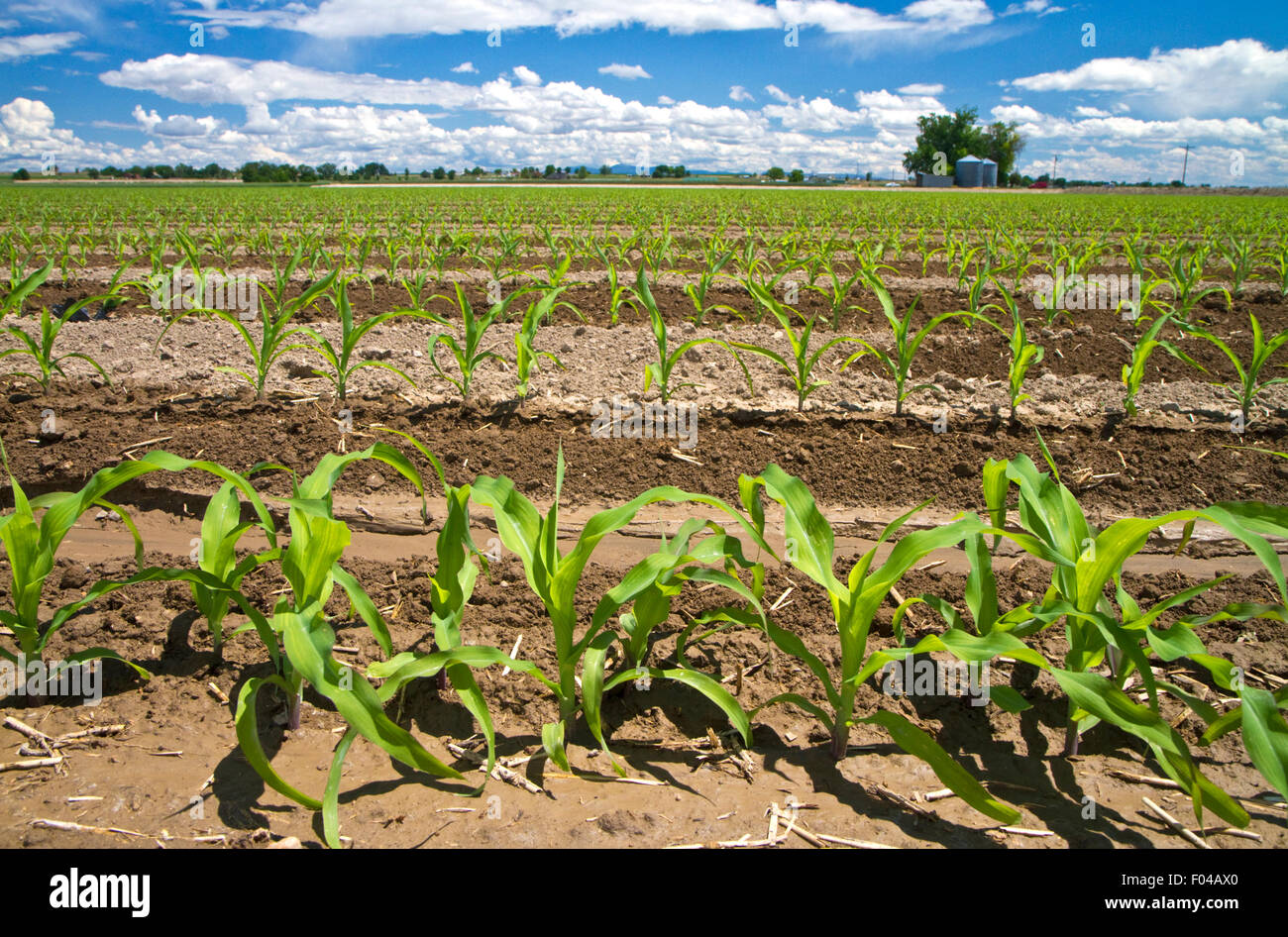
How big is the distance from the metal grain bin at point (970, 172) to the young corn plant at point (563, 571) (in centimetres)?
7460

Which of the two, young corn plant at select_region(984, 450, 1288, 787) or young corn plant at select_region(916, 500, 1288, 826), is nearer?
young corn plant at select_region(916, 500, 1288, 826)

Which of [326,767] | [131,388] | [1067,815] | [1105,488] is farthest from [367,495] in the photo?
[1105,488]

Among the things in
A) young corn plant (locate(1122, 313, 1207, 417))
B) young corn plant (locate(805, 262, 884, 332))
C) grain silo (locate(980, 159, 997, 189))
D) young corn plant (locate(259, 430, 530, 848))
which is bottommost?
young corn plant (locate(259, 430, 530, 848))

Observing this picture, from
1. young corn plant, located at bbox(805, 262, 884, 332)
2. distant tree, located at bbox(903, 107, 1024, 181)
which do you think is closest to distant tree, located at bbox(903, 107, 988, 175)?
distant tree, located at bbox(903, 107, 1024, 181)

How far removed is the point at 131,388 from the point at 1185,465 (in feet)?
20.4

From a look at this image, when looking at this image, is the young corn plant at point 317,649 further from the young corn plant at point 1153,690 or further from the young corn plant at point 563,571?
the young corn plant at point 1153,690

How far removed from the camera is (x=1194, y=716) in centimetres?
209

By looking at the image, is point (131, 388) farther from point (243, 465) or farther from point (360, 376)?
point (243, 465)

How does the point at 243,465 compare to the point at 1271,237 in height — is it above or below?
below

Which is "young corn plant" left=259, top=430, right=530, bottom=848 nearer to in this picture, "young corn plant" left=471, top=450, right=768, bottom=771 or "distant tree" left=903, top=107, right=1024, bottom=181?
"young corn plant" left=471, top=450, right=768, bottom=771

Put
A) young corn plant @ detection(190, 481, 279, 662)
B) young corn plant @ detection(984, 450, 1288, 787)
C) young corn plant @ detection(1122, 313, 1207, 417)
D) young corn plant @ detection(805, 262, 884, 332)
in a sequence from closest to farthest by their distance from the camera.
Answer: young corn plant @ detection(984, 450, 1288, 787), young corn plant @ detection(190, 481, 279, 662), young corn plant @ detection(1122, 313, 1207, 417), young corn plant @ detection(805, 262, 884, 332)

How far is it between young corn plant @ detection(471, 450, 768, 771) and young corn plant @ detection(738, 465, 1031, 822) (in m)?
0.14

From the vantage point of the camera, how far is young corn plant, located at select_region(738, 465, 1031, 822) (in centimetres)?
164
